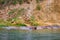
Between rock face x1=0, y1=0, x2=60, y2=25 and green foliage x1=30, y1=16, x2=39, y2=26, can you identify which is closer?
green foliage x1=30, y1=16, x2=39, y2=26

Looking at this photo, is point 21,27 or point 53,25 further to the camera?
point 53,25

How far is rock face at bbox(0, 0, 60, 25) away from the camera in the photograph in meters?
40.3

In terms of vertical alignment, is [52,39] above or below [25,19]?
above

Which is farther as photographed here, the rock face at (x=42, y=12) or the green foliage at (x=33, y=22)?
the rock face at (x=42, y=12)

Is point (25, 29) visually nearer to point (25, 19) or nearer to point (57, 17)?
point (25, 19)

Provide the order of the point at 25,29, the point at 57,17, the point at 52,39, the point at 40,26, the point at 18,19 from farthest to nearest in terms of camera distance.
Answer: the point at 57,17, the point at 18,19, the point at 40,26, the point at 25,29, the point at 52,39

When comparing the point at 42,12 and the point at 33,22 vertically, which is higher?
the point at 42,12

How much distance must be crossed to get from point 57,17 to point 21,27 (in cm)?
893

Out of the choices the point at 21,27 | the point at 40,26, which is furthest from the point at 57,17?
the point at 21,27

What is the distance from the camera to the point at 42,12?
1662 inches

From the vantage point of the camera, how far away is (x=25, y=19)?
39.4m

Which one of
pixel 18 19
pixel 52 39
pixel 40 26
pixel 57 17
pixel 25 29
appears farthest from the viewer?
pixel 57 17

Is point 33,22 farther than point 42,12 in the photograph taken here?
No

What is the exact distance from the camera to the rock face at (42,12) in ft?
132
